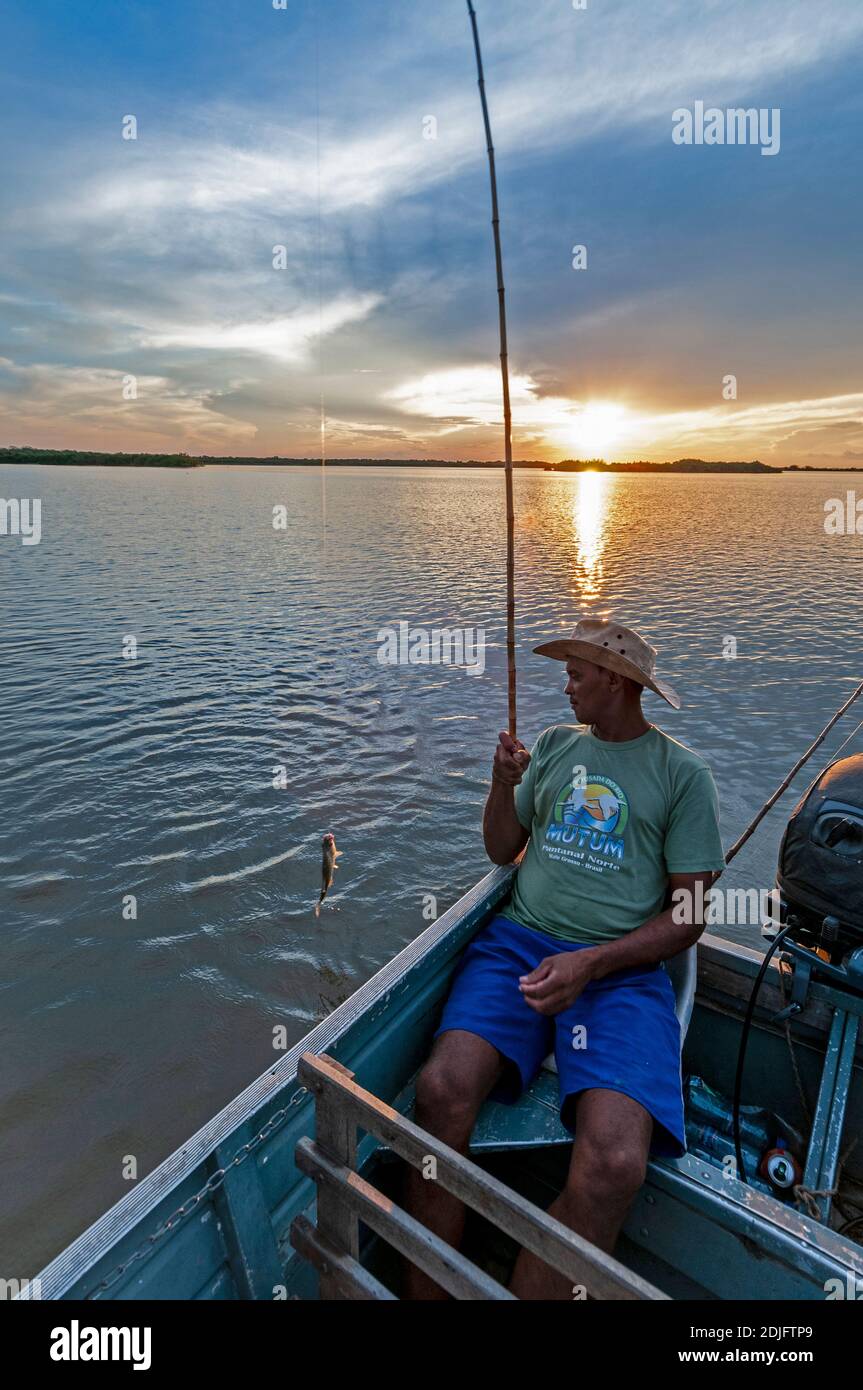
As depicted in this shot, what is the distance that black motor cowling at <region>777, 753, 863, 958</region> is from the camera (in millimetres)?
3609

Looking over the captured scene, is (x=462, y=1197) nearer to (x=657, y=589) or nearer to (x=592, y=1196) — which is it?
(x=592, y=1196)

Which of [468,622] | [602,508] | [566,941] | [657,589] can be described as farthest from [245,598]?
[602,508]

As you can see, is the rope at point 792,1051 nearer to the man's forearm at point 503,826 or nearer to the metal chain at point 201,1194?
the man's forearm at point 503,826

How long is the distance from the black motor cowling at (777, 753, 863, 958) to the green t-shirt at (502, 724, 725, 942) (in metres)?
0.82

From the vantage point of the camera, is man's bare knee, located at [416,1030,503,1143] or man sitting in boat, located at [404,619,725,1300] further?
man's bare knee, located at [416,1030,503,1143]

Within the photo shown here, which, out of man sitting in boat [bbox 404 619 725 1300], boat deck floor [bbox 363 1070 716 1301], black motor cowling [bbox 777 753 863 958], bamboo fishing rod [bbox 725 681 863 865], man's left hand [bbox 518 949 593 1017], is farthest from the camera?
bamboo fishing rod [bbox 725 681 863 865]

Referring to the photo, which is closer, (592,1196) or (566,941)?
(592,1196)

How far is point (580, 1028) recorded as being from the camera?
3131 millimetres

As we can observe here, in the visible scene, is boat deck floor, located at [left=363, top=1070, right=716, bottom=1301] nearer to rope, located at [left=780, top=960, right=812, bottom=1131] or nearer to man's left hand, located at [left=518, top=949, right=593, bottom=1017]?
man's left hand, located at [left=518, top=949, right=593, bottom=1017]

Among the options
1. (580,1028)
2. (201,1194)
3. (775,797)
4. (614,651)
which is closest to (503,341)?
(614,651)

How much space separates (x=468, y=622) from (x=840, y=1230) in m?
15.9

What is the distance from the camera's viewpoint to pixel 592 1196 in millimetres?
2623

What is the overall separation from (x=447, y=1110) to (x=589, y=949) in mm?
869

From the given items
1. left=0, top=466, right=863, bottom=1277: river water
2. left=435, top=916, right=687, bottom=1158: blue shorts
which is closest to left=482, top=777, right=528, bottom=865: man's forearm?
left=435, top=916, right=687, bottom=1158: blue shorts
